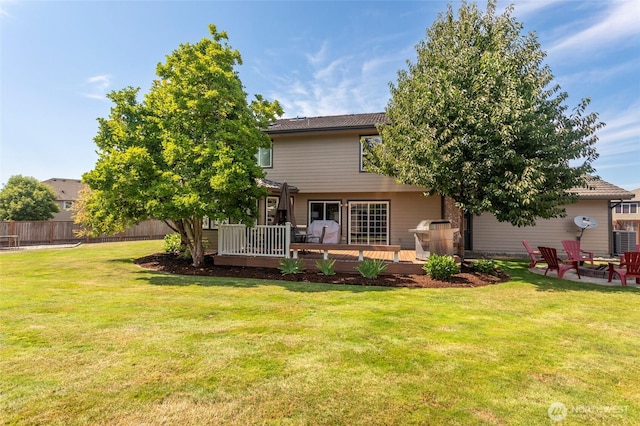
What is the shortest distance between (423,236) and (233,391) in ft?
27.2

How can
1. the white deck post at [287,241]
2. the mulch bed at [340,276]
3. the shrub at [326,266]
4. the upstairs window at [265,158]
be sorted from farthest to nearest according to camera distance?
the upstairs window at [265,158], the white deck post at [287,241], the shrub at [326,266], the mulch bed at [340,276]

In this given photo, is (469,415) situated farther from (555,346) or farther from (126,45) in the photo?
(126,45)

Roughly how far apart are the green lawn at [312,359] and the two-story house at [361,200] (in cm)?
772

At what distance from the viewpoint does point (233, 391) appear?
287cm

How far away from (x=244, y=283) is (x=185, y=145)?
4.35 metres

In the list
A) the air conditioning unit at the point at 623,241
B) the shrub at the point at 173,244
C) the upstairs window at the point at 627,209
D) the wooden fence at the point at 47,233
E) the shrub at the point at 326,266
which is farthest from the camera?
the upstairs window at the point at 627,209

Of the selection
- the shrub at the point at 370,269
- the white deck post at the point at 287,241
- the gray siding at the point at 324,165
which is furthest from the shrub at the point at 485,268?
the white deck post at the point at 287,241

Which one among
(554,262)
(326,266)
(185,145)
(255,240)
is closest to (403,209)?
(554,262)

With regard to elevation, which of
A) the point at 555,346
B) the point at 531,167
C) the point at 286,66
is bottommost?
the point at 555,346

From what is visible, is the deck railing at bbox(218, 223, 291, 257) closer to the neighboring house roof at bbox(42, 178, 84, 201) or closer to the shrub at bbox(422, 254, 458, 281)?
the shrub at bbox(422, 254, 458, 281)

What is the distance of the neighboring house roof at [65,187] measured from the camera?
1389 inches

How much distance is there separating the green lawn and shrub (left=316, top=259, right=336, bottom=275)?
7.93 ft

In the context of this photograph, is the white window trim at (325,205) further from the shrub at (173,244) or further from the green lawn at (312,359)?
the green lawn at (312,359)

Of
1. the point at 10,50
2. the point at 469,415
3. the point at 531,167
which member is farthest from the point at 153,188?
the point at 531,167
